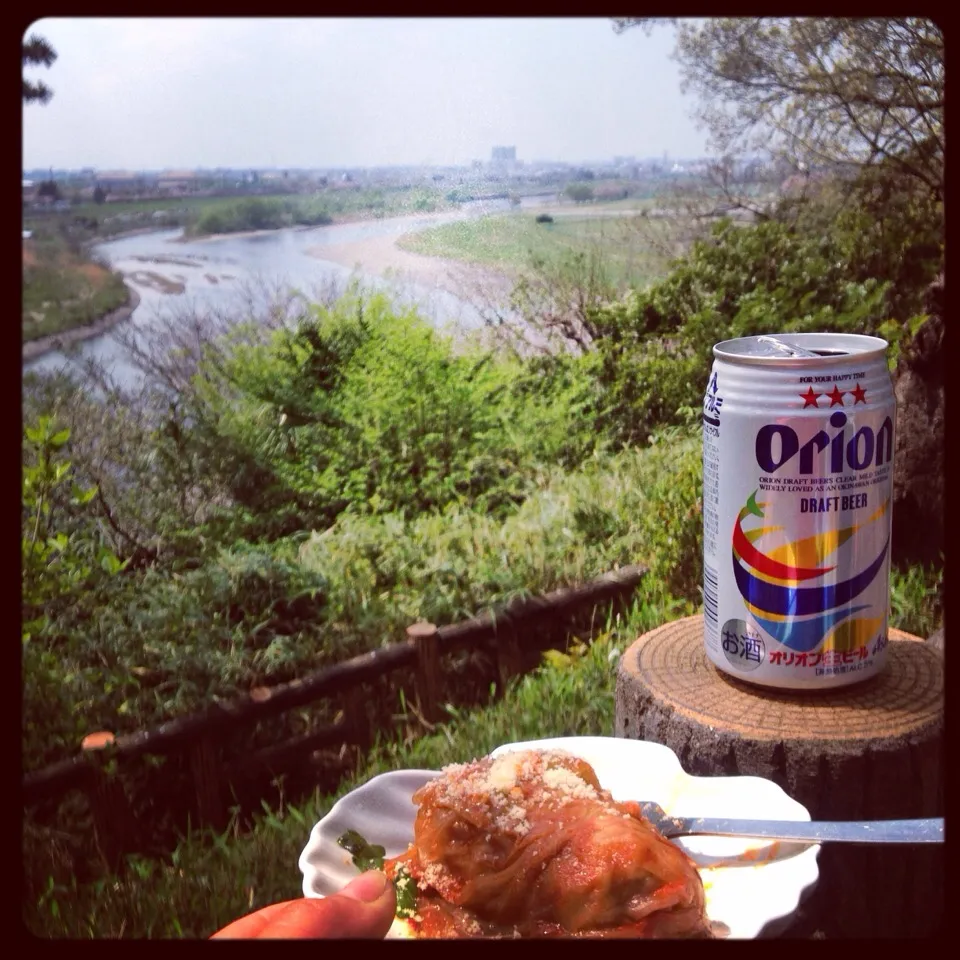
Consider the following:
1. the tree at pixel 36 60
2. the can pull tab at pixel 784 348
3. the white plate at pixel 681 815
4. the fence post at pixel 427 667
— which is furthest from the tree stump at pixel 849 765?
the tree at pixel 36 60

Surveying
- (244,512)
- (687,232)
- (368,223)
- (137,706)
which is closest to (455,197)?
(368,223)

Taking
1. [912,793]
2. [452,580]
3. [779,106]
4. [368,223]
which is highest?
[779,106]

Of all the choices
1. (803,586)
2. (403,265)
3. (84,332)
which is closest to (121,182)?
(84,332)

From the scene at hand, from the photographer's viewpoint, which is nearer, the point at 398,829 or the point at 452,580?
the point at 398,829

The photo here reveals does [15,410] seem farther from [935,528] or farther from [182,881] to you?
[935,528]

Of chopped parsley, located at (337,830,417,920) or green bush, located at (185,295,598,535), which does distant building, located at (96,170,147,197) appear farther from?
chopped parsley, located at (337,830,417,920)

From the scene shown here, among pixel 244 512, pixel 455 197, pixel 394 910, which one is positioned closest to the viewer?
Answer: pixel 394 910

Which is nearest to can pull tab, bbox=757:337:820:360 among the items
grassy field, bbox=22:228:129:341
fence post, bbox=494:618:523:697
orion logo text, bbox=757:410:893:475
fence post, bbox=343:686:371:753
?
orion logo text, bbox=757:410:893:475
